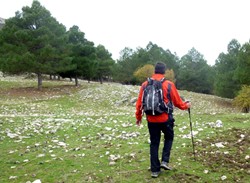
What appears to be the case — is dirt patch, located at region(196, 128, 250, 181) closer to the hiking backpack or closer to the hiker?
the hiker

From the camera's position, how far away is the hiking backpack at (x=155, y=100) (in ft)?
21.9

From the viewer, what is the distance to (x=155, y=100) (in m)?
6.68

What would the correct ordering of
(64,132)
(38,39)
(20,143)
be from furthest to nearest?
(38,39) → (64,132) → (20,143)

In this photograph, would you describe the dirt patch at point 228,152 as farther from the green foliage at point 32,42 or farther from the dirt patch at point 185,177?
the green foliage at point 32,42

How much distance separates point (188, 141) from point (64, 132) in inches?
217

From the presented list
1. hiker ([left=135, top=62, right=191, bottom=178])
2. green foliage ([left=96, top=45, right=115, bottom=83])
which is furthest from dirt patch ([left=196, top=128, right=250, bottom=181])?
green foliage ([left=96, top=45, right=115, bottom=83])

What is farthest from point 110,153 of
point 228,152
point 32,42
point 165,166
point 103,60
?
point 103,60

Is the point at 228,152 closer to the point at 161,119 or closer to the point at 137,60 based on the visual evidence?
the point at 161,119

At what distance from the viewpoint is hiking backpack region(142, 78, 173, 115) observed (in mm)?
6688

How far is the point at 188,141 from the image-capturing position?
393 inches

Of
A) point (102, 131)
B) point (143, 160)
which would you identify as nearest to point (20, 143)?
point (102, 131)

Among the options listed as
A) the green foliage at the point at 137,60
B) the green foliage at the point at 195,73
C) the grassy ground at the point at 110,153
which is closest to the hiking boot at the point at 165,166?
the grassy ground at the point at 110,153

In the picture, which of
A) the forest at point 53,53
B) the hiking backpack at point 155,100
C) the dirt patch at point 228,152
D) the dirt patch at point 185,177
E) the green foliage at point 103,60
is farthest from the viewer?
the green foliage at point 103,60

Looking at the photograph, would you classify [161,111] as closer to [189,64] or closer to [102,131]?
[102,131]
